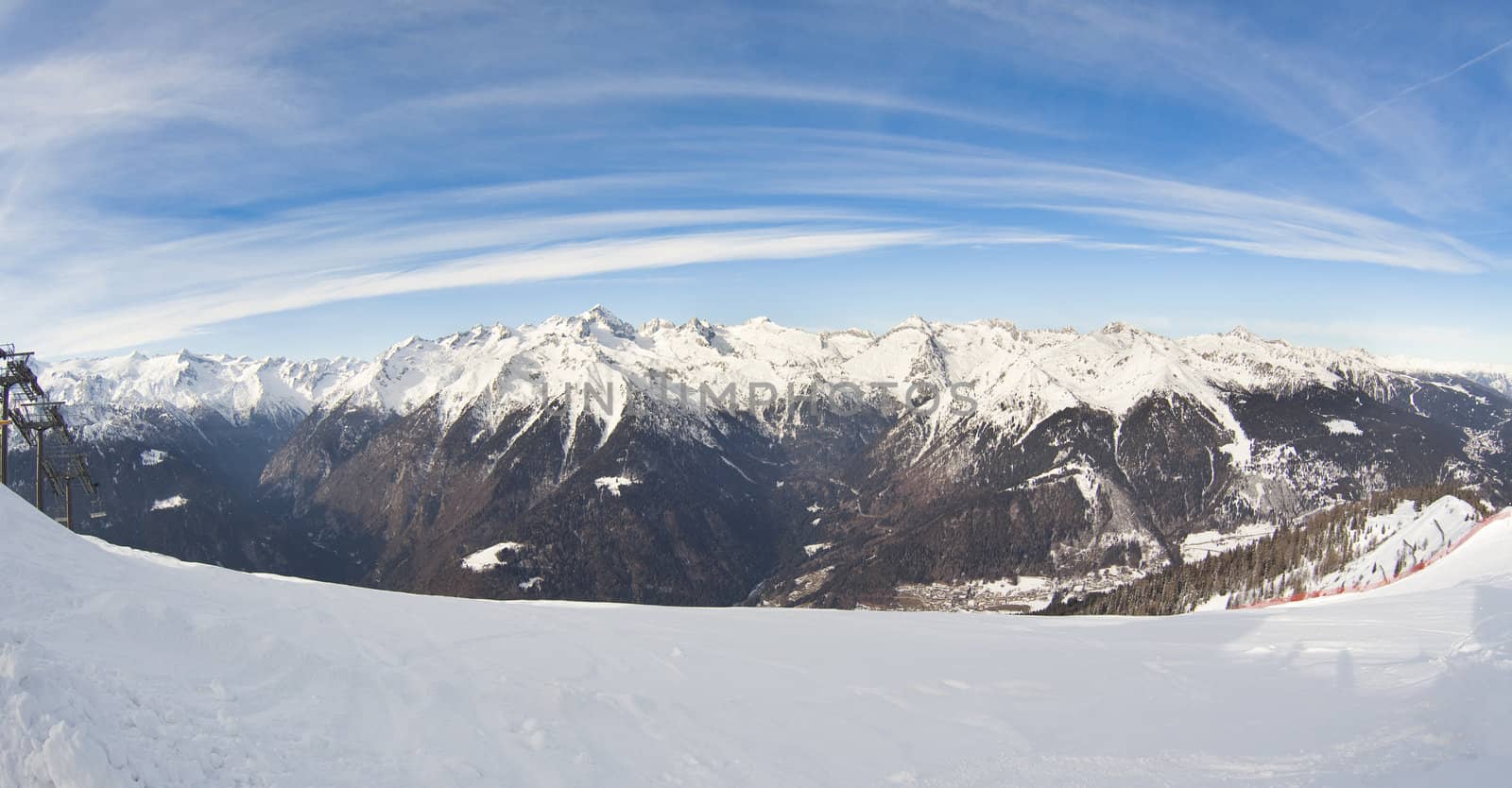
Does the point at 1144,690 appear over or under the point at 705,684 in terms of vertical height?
under

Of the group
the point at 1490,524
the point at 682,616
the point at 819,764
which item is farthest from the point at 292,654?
the point at 1490,524

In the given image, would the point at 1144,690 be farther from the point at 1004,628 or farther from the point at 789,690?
the point at 789,690

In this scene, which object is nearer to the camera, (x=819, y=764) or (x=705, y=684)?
(x=819, y=764)

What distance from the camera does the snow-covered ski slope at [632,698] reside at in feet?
30.7

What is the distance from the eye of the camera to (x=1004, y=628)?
77.9 ft

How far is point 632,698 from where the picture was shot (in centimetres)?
1376

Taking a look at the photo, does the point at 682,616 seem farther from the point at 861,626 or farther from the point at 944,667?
the point at 944,667

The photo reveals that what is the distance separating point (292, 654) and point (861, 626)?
53.0ft

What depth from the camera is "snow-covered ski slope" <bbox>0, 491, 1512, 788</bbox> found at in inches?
368

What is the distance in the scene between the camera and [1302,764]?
495 inches

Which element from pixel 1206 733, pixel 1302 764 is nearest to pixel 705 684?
pixel 1206 733

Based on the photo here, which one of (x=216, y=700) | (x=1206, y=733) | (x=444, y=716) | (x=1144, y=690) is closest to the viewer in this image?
(x=216, y=700)

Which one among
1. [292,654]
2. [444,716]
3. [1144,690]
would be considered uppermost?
[292,654]

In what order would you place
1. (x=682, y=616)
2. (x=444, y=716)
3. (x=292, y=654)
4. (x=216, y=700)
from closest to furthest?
(x=216, y=700), (x=444, y=716), (x=292, y=654), (x=682, y=616)
